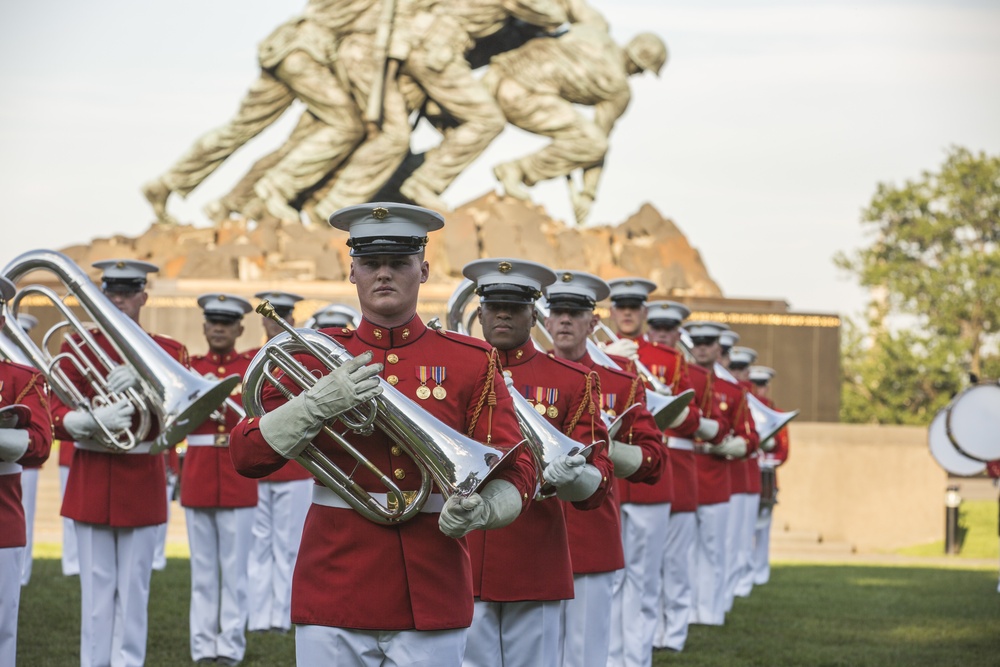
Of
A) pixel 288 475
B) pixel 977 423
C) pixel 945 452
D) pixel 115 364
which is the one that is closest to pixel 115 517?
pixel 115 364

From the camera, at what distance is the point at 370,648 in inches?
178

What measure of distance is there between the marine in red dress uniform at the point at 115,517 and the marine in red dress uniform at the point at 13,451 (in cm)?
154

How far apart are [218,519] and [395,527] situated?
5.64 meters

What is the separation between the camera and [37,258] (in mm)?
7977

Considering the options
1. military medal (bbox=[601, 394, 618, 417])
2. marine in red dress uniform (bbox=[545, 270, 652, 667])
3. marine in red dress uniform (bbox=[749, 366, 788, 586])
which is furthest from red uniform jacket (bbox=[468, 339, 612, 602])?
marine in red dress uniform (bbox=[749, 366, 788, 586])

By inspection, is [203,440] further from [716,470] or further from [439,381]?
[439,381]

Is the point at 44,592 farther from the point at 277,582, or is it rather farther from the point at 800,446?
the point at 800,446

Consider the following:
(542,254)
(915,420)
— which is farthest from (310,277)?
(915,420)

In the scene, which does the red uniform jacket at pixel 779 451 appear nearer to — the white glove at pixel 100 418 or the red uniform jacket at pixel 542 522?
the white glove at pixel 100 418

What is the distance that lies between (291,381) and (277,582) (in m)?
7.20

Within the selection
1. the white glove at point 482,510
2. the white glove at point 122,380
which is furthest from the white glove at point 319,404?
the white glove at point 122,380

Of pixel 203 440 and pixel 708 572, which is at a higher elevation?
pixel 203 440

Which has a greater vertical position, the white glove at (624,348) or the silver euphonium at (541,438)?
the white glove at (624,348)

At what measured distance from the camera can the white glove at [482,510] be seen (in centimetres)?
424
